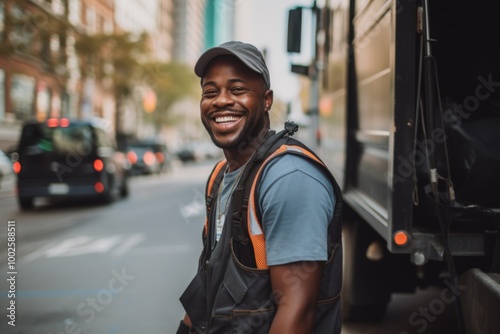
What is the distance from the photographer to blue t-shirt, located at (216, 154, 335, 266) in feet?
5.16

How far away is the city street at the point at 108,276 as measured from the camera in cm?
463

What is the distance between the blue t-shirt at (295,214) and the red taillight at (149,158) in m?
23.9

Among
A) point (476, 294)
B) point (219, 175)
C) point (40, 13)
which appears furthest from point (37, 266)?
point (40, 13)

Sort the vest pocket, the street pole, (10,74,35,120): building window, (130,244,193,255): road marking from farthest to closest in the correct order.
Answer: (10,74,35,120): building window → (130,244,193,255): road marking → the street pole → the vest pocket

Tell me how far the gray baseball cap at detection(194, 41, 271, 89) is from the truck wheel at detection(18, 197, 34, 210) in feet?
35.0

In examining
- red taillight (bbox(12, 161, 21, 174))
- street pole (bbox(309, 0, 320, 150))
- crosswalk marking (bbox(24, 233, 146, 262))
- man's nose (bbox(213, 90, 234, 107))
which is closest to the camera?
man's nose (bbox(213, 90, 234, 107))

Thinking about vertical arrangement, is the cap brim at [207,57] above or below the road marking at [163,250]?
above

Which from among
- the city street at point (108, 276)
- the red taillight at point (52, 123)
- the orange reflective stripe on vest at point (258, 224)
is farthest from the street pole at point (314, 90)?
the red taillight at point (52, 123)

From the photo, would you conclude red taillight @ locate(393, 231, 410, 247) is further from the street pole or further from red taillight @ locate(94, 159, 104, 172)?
red taillight @ locate(94, 159, 104, 172)

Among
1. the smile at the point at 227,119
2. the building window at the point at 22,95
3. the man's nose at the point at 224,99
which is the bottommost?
the smile at the point at 227,119

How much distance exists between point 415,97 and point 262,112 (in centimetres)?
115

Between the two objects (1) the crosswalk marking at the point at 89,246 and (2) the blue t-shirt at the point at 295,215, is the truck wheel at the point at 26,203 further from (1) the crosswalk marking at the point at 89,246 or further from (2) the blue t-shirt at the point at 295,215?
(2) the blue t-shirt at the point at 295,215

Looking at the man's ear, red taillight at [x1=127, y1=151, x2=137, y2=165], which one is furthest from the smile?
red taillight at [x1=127, y1=151, x2=137, y2=165]

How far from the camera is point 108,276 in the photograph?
6207 millimetres
